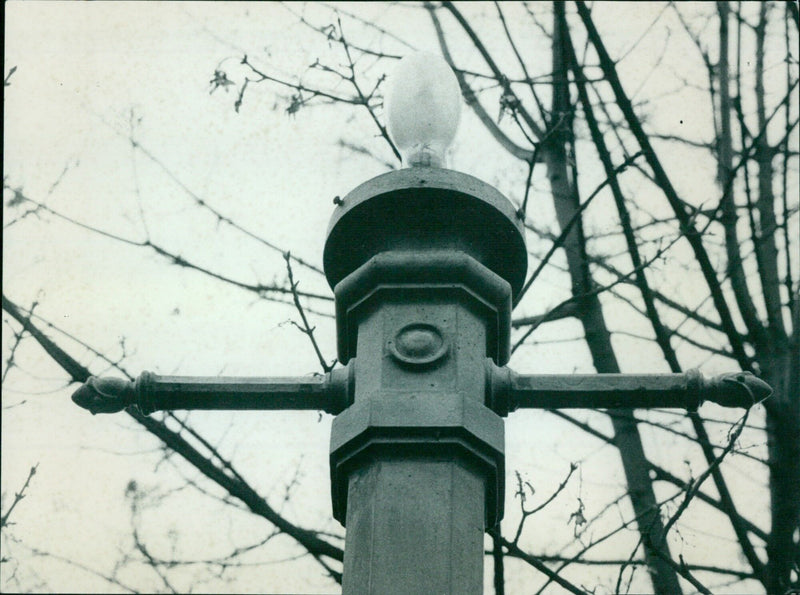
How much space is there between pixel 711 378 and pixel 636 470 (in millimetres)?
2881

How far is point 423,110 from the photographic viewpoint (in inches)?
110

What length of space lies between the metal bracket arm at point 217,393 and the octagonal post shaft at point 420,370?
0.07 m

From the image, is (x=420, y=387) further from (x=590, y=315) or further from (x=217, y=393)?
(x=590, y=315)

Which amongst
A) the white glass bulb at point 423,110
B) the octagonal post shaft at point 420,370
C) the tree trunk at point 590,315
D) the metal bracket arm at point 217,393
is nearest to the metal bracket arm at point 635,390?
the octagonal post shaft at point 420,370

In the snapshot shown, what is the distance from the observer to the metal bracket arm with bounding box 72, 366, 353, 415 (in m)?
2.35

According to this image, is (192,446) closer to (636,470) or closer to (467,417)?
(636,470)

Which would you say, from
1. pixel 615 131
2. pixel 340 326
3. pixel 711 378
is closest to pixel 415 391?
pixel 340 326

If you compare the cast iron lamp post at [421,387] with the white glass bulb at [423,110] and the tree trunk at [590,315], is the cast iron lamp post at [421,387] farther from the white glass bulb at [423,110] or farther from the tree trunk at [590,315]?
the tree trunk at [590,315]

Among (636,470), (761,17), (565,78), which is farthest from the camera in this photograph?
(761,17)

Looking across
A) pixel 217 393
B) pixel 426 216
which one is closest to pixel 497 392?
pixel 426 216

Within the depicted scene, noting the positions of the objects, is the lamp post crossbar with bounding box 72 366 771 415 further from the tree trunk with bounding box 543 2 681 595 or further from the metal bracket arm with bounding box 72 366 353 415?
the tree trunk with bounding box 543 2 681 595

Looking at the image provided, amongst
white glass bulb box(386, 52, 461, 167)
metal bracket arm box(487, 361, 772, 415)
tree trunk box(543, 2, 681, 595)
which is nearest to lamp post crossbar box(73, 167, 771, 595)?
metal bracket arm box(487, 361, 772, 415)

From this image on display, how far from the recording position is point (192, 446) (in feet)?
15.5

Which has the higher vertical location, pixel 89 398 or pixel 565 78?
pixel 565 78
